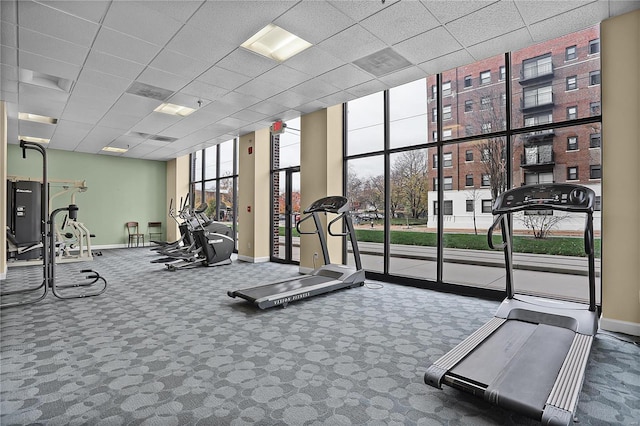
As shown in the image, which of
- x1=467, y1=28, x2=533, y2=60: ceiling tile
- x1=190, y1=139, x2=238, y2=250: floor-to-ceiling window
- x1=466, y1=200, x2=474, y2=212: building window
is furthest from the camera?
x1=190, y1=139, x2=238, y2=250: floor-to-ceiling window

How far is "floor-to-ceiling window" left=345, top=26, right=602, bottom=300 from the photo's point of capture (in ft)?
13.3

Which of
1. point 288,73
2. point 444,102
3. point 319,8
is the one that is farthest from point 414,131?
point 319,8

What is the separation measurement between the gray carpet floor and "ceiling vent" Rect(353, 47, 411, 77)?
317cm

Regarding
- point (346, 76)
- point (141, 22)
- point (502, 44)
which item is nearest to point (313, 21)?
point (346, 76)

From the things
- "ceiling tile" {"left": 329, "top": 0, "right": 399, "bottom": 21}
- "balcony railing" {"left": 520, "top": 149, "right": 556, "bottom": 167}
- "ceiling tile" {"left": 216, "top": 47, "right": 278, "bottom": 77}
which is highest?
"ceiling tile" {"left": 216, "top": 47, "right": 278, "bottom": 77}

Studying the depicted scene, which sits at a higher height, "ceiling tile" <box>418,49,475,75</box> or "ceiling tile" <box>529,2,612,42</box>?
"ceiling tile" <box>418,49,475,75</box>

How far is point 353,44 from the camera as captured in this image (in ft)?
12.7

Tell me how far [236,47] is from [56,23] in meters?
1.82

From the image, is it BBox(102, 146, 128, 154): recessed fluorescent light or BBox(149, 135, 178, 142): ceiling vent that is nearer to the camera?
BBox(149, 135, 178, 142): ceiling vent

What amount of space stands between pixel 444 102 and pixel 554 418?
4.51 metres

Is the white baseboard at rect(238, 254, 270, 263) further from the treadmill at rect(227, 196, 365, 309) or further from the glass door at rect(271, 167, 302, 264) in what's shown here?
the treadmill at rect(227, 196, 365, 309)

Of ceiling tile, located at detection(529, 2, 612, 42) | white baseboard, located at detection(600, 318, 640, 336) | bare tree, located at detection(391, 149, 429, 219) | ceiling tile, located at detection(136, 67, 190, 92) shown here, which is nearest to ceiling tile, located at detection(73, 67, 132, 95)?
ceiling tile, located at detection(136, 67, 190, 92)

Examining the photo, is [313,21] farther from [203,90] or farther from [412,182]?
[412,182]

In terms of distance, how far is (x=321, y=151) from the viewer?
6.30 metres
